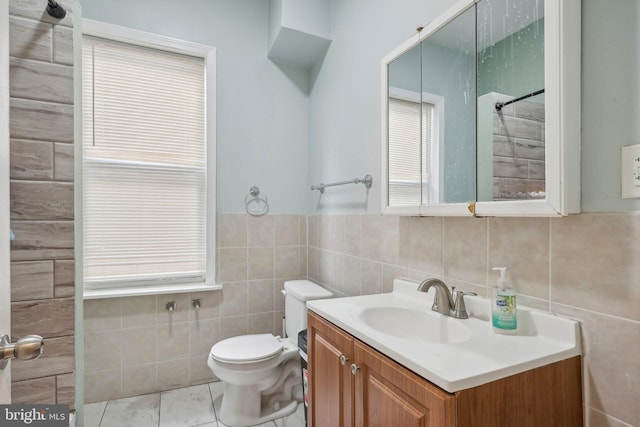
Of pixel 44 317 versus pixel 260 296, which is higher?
pixel 44 317

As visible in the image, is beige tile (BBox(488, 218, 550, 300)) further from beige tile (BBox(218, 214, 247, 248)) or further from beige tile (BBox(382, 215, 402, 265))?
beige tile (BBox(218, 214, 247, 248))

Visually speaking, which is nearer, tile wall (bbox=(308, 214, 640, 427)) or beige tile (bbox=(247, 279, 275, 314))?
tile wall (bbox=(308, 214, 640, 427))

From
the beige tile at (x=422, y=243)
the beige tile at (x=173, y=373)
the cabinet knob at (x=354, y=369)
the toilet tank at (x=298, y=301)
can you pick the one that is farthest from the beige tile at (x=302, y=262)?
the cabinet knob at (x=354, y=369)

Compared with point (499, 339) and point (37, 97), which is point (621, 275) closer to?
point (499, 339)

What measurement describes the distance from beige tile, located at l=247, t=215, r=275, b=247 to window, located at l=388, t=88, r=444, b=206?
1.18m

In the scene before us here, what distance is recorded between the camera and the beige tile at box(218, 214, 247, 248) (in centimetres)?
228

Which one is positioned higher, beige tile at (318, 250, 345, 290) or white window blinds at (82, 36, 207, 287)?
white window blinds at (82, 36, 207, 287)

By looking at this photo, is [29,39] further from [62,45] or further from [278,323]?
[278,323]

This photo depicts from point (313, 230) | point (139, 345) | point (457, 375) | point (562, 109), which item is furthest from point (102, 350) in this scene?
point (562, 109)

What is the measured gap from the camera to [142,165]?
210 centimetres

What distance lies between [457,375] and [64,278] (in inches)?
54.3

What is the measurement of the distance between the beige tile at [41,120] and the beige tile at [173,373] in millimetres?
1585

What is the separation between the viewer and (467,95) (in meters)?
1.15

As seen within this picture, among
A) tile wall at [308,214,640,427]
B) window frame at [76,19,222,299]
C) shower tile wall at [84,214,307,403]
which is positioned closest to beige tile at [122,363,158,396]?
shower tile wall at [84,214,307,403]
